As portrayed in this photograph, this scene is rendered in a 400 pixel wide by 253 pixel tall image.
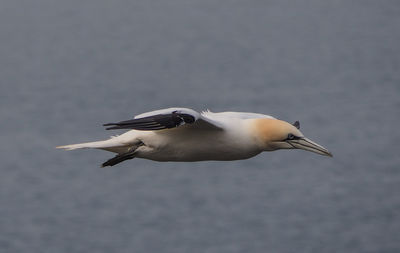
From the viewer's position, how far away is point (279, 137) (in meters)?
12.0

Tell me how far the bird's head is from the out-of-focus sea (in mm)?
31894

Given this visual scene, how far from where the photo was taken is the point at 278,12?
2640 inches

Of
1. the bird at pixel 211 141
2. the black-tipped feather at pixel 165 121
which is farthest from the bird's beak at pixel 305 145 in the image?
the black-tipped feather at pixel 165 121

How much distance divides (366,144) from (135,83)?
12773 mm

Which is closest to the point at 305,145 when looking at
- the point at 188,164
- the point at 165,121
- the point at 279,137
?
the point at 279,137

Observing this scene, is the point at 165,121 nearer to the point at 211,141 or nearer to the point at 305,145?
the point at 211,141

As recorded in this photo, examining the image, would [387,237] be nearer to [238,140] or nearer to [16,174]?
[16,174]

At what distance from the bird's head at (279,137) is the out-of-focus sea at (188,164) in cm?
3189

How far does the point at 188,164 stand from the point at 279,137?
3733 centimetres

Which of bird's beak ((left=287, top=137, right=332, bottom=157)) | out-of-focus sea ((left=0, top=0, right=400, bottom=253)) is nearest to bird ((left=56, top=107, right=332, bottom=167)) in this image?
bird's beak ((left=287, top=137, right=332, bottom=157))

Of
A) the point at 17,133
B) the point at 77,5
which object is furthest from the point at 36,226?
the point at 77,5

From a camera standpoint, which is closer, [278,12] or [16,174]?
[16,174]

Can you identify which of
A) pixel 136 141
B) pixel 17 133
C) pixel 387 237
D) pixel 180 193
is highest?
pixel 136 141

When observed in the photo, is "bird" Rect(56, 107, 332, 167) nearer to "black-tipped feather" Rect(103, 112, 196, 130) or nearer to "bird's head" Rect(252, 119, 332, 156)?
"bird's head" Rect(252, 119, 332, 156)
